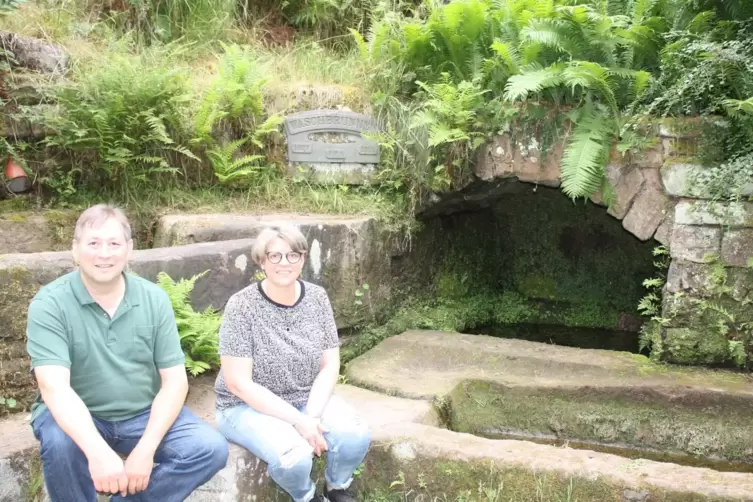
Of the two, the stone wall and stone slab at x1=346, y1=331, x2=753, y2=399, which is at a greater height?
the stone wall

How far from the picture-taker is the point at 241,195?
5.53 meters

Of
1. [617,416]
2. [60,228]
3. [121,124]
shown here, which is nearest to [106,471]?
[60,228]

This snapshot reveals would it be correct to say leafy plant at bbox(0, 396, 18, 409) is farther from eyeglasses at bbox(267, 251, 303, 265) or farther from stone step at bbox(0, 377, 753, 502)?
eyeglasses at bbox(267, 251, 303, 265)

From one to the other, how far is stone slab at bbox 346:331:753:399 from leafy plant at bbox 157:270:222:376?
1128 millimetres

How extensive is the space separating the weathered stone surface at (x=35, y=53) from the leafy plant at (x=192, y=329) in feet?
9.10

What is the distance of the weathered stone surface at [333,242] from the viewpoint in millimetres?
4660

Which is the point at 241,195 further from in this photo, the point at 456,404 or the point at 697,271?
the point at 697,271

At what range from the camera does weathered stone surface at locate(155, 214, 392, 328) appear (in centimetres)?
466

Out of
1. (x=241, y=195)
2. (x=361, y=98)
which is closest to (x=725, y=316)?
(x=361, y=98)

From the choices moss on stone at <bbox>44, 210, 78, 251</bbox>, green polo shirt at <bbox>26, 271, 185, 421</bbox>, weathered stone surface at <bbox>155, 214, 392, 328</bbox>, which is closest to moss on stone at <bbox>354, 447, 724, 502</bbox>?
green polo shirt at <bbox>26, 271, 185, 421</bbox>

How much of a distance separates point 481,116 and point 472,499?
3.21m

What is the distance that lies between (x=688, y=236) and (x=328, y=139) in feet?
9.94

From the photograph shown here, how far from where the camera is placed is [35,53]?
5.30 m

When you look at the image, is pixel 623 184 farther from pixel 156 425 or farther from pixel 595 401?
pixel 156 425
